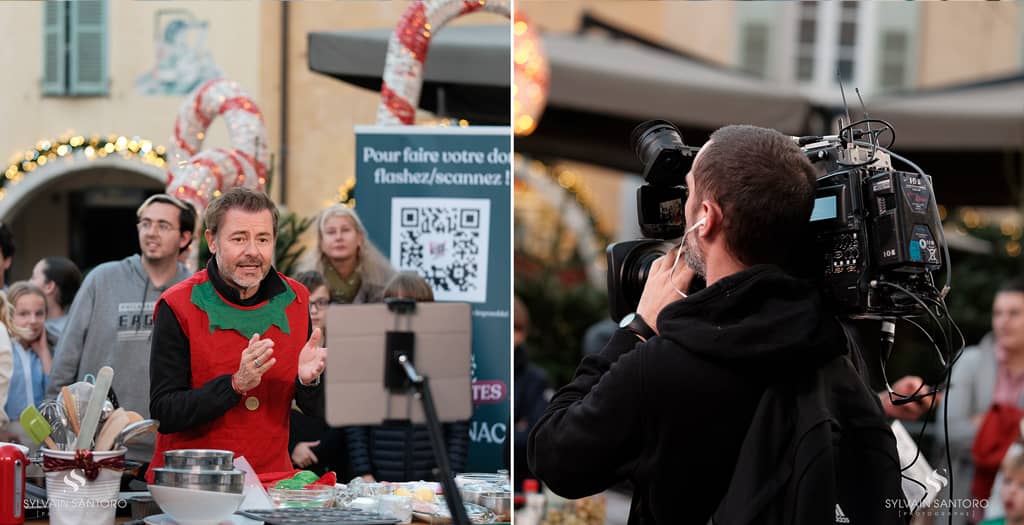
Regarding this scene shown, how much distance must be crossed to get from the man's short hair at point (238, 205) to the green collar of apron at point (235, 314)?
0.49ft

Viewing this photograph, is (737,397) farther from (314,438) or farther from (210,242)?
(210,242)

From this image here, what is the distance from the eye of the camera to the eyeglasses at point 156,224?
310cm

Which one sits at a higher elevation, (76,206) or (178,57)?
(178,57)

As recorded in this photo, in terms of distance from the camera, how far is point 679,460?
2.14 metres

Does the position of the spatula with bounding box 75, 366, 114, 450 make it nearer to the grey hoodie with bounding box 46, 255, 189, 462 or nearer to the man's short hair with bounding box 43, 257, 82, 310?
the grey hoodie with bounding box 46, 255, 189, 462

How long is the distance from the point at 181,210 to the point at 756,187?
5.16 ft

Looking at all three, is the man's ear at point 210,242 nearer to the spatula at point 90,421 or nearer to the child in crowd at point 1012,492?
the spatula at point 90,421

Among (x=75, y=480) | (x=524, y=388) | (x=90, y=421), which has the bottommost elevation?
(x=524, y=388)

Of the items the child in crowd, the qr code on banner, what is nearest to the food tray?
the qr code on banner

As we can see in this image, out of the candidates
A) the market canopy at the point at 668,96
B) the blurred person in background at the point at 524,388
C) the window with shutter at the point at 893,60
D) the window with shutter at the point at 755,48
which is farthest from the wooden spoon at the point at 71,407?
the window with shutter at the point at 893,60

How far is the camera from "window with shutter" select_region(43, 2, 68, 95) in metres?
3.26

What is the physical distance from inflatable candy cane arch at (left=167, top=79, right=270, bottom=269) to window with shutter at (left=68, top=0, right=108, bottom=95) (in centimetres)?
25

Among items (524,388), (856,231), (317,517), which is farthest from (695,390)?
(524,388)

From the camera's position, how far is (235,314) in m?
2.75
